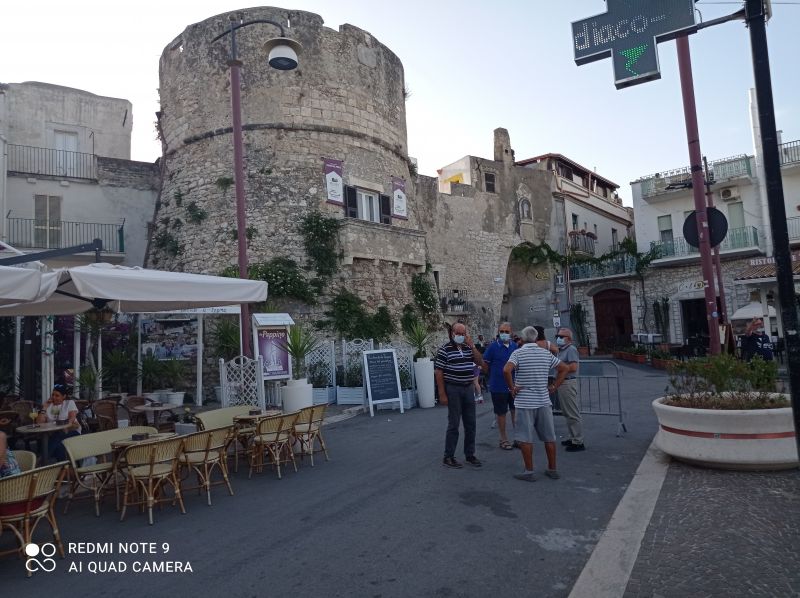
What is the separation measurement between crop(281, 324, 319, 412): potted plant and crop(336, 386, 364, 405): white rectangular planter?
0.92 metres

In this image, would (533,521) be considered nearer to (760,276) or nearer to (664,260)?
(760,276)

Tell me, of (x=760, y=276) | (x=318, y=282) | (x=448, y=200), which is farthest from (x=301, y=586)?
(x=448, y=200)

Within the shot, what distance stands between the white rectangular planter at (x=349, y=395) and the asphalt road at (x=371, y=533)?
527 cm

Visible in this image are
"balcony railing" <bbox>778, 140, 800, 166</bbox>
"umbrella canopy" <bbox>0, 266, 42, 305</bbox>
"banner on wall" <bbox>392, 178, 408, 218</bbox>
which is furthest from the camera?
"balcony railing" <bbox>778, 140, 800, 166</bbox>

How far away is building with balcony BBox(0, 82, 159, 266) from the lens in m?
17.5

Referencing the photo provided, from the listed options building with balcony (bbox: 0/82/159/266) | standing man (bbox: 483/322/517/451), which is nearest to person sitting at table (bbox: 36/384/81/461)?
standing man (bbox: 483/322/517/451)

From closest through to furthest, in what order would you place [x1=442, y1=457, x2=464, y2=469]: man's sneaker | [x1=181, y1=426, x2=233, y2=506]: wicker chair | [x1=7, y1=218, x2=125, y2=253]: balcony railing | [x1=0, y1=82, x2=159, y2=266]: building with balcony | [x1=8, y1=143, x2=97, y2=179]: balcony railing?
[x1=181, y1=426, x2=233, y2=506]: wicker chair, [x1=442, y1=457, x2=464, y2=469]: man's sneaker, [x1=7, y1=218, x2=125, y2=253]: balcony railing, [x1=0, y1=82, x2=159, y2=266]: building with balcony, [x1=8, y1=143, x2=97, y2=179]: balcony railing

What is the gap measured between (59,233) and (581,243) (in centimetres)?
2526

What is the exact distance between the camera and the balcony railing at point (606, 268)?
27.0 m

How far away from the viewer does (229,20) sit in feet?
56.7

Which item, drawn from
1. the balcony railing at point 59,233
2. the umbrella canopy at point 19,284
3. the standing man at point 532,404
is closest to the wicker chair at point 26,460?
the umbrella canopy at point 19,284

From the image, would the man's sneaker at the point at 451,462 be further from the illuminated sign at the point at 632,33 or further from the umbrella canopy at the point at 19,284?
the umbrella canopy at the point at 19,284

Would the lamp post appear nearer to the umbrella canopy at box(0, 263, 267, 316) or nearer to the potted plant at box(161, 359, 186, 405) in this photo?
the umbrella canopy at box(0, 263, 267, 316)

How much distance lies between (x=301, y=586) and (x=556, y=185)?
29.6 m
